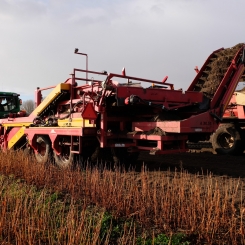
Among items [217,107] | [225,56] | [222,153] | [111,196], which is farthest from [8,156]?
[222,153]

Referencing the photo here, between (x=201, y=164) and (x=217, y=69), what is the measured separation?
2046 millimetres

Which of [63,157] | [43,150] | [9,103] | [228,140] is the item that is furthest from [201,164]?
[9,103]

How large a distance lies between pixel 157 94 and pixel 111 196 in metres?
2.37

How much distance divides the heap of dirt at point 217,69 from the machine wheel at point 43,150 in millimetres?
3439

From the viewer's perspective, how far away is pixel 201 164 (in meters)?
7.11

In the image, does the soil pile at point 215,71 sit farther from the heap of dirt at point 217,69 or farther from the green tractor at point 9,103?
the green tractor at point 9,103

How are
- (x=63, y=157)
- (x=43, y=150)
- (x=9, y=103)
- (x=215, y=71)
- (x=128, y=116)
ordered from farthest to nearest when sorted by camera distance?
(x=9, y=103) < (x=43, y=150) < (x=215, y=71) < (x=63, y=157) < (x=128, y=116)

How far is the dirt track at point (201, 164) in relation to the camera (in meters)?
6.29

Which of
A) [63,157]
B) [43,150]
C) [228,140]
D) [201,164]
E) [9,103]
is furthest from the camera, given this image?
[9,103]

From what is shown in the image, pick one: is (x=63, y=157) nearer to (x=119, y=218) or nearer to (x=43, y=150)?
(x=43, y=150)

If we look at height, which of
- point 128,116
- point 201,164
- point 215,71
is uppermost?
point 215,71

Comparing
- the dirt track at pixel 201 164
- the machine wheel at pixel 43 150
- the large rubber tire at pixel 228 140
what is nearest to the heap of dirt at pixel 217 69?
the dirt track at pixel 201 164

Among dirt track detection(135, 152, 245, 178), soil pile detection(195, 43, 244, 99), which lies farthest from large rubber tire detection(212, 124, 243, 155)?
soil pile detection(195, 43, 244, 99)

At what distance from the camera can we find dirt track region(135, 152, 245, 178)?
6.29 metres
